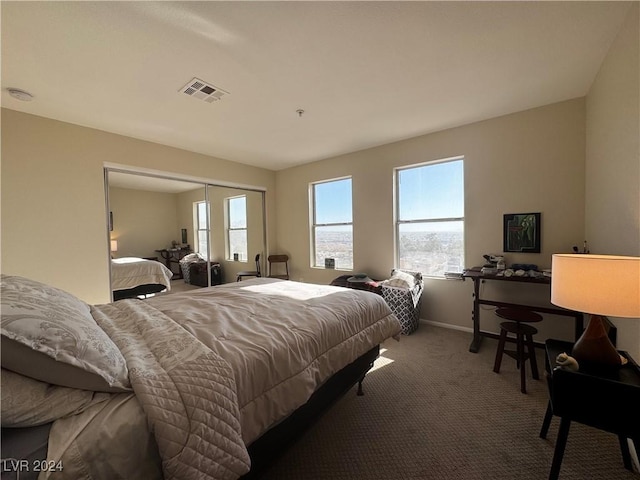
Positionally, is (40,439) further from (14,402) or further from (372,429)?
(372,429)

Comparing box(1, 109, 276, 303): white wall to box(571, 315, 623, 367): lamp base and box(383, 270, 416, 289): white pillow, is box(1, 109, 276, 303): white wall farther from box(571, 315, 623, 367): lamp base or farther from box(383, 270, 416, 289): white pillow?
box(571, 315, 623, 367): lamp base

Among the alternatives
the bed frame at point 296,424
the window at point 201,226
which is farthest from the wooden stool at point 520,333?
the window at point 201,226

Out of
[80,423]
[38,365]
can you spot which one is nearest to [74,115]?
[38,365]

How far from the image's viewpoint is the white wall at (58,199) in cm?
263

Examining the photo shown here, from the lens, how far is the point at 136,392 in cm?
84

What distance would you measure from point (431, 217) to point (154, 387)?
361cm

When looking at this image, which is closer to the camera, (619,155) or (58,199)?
(619,155)

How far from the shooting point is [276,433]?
1271 mm

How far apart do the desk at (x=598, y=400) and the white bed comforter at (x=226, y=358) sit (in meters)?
1.02

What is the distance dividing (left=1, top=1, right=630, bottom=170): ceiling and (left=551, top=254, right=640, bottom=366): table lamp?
1.54 meters

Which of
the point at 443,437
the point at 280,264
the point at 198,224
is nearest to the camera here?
the point at 443,437

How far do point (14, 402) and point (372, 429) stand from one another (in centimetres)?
180

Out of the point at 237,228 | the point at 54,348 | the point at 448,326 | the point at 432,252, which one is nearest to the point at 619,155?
the point at 432,252

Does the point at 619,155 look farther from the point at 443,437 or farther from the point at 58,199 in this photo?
the point at 58,199
